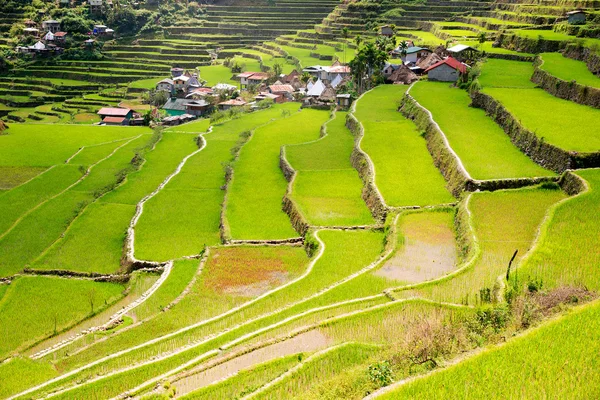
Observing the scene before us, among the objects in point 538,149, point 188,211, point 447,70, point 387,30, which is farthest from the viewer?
point 387,30

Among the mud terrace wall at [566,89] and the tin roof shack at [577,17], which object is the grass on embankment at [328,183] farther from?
the tin roof shack at [577,17]

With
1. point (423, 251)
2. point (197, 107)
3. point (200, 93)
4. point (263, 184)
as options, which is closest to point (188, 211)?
point (263, 184)

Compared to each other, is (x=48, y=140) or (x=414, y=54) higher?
(x=414, y=54)

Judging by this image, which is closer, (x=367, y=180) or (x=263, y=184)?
(x=367, y=180)

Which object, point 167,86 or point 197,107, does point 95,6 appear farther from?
point 197,107

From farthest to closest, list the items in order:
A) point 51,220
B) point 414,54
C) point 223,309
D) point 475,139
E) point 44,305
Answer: point 414,54, point 51,220, point 475,139, point 44,305, point 223,309

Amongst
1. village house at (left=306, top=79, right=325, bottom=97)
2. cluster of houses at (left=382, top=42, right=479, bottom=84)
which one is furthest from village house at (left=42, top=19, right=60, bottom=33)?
cluster of houses at (left=382, top=42, right=479, bottom=84)

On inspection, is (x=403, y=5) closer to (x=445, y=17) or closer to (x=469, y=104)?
(x=445, y=17)

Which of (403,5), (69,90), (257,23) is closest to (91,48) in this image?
(69,90)

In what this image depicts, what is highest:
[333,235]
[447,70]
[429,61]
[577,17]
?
[577,17]
